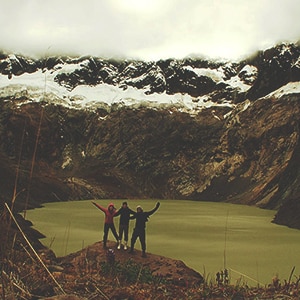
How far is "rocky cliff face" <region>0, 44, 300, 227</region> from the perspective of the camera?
2345 inches

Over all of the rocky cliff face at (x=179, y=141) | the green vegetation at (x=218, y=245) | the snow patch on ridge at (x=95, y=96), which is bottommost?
the green vegetation at (x=218, y=245)

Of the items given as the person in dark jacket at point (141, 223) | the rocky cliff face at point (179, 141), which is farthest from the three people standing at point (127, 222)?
the rocky cliff face at point (179, 141)

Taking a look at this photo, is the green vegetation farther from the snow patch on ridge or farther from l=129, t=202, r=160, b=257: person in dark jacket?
the snow patch on ridge

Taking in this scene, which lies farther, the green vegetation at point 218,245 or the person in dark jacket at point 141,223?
the green vegetation at point 218,245

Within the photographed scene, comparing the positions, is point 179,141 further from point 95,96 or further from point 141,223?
point 141,223

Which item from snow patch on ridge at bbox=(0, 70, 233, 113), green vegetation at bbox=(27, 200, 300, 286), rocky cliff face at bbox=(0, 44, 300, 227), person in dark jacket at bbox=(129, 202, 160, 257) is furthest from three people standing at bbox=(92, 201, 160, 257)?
snow patch on ridge at bbox=(0, 70, 233, 113)

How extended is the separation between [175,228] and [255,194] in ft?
101

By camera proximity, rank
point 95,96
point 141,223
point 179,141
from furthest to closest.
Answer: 1. point 95,96
2. point 179,141
3. point 141,223

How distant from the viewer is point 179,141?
79.9 m

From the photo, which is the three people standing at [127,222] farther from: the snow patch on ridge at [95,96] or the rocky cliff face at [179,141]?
the snow patch on ridge at [95,96]

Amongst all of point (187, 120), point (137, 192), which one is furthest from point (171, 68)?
point (137, 192)

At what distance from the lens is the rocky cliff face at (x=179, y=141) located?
5955 cm

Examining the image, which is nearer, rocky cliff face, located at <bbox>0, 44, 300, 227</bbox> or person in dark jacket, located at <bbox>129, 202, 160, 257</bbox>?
person in dark jacket, located at <bbox>129, 202, 160, 257</bbox>

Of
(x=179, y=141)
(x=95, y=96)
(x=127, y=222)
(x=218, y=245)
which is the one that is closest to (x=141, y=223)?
(x=127, y=222)
